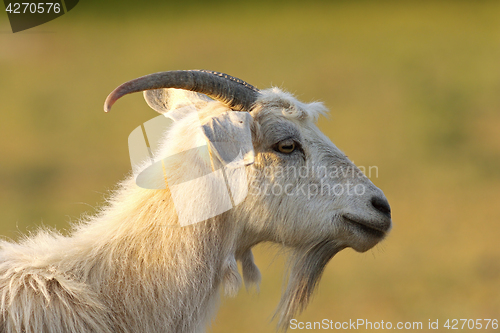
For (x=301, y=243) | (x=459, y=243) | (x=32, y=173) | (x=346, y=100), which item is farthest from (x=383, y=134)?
(x=301, y=243)

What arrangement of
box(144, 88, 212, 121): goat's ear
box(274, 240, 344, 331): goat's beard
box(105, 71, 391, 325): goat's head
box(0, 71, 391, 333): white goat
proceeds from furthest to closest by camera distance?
1. box(144, 88, 212, 121): goat's ear
2. box(274, 240, 344, 331): goat's beard
3. box(105, 71, 391, 325): goat's head
4. box(0, 71, 391, 333): white goat

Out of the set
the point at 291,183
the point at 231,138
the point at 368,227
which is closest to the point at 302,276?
the point at 368,227

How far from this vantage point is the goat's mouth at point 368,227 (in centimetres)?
318

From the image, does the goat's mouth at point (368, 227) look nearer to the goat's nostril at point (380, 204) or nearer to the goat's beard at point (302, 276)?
the goat's nostril at point (380, 204)

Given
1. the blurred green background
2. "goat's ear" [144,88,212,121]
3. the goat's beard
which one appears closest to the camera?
the goat's beard

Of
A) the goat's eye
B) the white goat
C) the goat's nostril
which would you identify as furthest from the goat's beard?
the goat's eye

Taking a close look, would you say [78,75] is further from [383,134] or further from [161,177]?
[161,177]

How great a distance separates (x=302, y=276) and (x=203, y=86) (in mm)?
1685

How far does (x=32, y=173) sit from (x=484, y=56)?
1999cm

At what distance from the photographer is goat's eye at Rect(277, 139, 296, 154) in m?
3.21

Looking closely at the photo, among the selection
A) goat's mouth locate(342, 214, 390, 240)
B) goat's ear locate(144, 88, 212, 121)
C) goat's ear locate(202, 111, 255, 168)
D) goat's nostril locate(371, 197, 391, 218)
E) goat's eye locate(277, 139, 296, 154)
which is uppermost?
goat's ear locate(144, 88, 212, 121)

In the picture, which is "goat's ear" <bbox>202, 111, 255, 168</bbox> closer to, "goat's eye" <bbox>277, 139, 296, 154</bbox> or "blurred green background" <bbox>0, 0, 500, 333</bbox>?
"goat's eye" <bbox>277, 139, 296, 154</bbox>

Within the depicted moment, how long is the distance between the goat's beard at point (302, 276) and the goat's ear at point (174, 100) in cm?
145

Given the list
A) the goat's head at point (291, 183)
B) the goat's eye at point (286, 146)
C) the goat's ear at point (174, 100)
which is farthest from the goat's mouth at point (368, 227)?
the goat's ear at point (174, 100)
